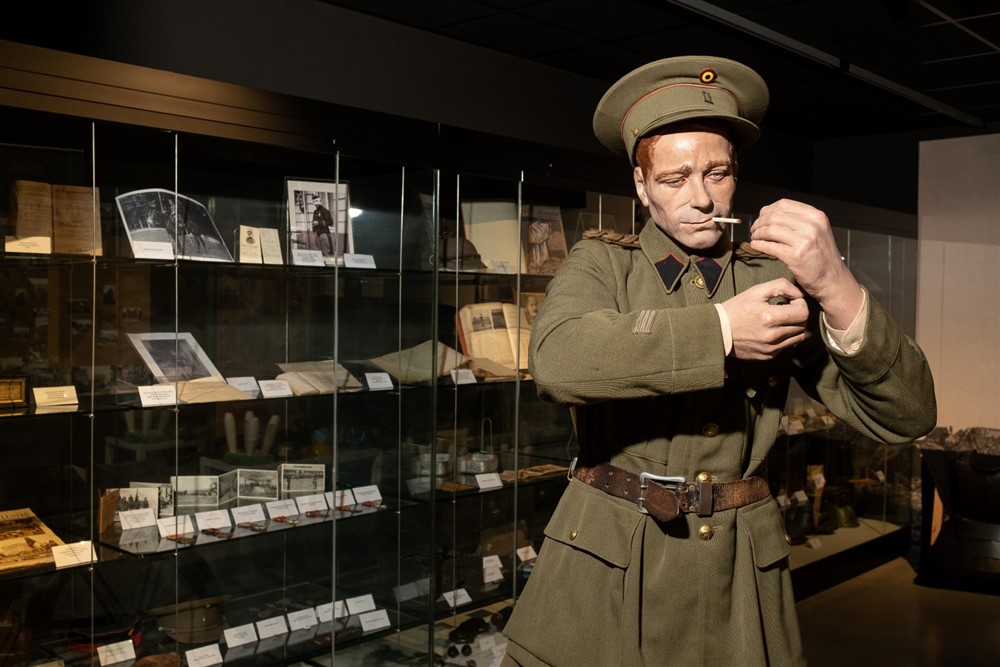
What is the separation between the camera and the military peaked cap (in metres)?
1.43

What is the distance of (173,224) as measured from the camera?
9.12 feet

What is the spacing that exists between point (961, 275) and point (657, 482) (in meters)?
5.42

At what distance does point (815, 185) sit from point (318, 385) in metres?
5.26

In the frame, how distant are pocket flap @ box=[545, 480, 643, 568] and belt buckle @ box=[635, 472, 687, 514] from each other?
13mm

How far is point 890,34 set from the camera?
175 inches

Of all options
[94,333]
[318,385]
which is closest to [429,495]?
[318,385]
